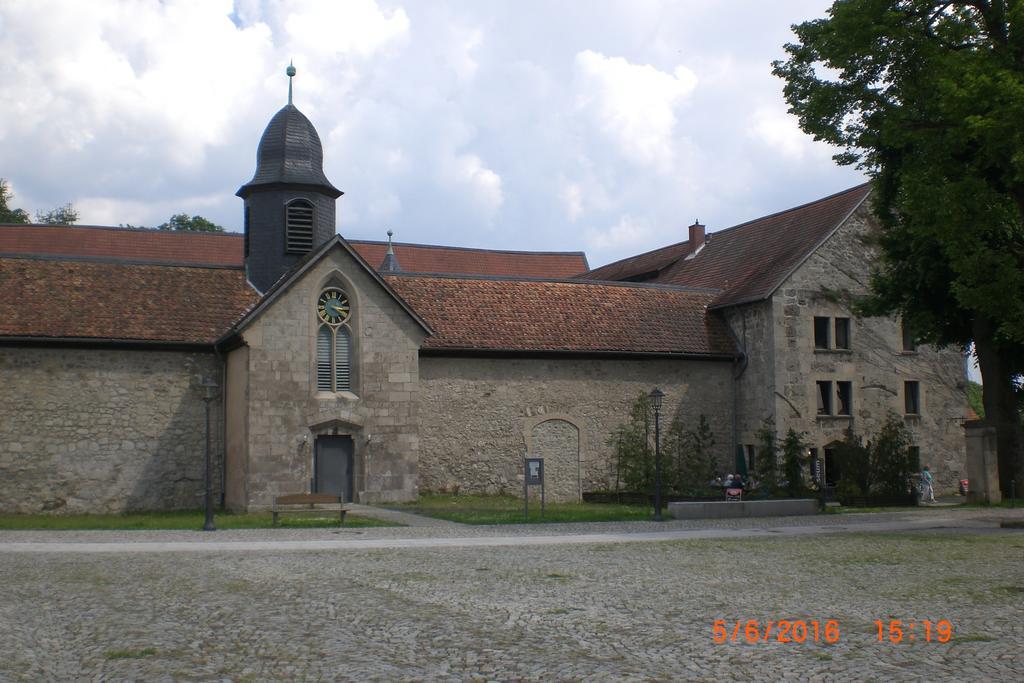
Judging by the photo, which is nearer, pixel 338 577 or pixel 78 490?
pixel 338 577

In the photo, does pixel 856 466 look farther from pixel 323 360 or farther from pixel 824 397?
pixel 323 360

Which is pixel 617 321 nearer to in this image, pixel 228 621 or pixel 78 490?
pixel 78 490

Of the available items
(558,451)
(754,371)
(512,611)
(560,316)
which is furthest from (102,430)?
(512,611)

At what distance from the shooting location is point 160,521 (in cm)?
2523

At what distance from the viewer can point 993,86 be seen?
64.4ft

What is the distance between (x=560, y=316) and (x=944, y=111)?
15520mm

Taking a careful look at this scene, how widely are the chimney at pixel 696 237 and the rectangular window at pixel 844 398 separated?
10.5m

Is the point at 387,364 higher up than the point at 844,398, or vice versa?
the point at 387,364

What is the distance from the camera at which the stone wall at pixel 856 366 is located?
3400 cm

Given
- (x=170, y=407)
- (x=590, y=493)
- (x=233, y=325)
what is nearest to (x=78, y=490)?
(x=170, y=407)

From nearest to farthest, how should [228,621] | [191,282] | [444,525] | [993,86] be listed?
[228,621] < [993,86] < [444,525] < [191,282]

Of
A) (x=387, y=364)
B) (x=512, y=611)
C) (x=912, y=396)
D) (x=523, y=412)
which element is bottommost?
(x=512, y=611)

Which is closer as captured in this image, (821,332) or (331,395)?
(331,395)

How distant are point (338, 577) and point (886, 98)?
15.9 m
